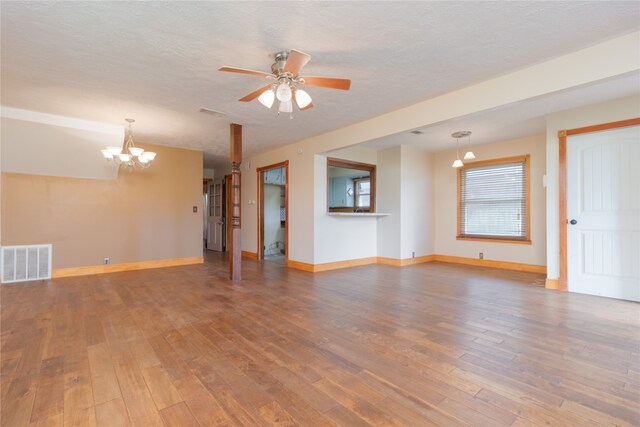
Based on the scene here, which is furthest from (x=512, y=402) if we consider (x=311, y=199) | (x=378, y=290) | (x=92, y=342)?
(x=311, y=199)

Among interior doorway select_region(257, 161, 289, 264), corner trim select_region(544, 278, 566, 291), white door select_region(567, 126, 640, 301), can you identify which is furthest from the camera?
interior doorway select_region(257, 161, 289, 264)

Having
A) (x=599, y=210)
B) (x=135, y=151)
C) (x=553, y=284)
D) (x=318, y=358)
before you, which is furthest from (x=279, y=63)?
(x=553, y=284)

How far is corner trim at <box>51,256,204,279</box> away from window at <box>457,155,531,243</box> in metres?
6.01

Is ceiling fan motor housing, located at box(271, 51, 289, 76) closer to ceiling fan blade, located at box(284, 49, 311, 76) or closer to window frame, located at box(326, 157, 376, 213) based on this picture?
ceiling fan blade, located at box(284, 49, 311, 76)

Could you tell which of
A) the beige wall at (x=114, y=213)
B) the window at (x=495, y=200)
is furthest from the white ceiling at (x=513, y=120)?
the beige wall at (x=114, y=213)

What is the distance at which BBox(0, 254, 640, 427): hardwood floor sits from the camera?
5.26 ft

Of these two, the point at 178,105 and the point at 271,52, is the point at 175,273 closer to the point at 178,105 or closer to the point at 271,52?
the point at 178,105

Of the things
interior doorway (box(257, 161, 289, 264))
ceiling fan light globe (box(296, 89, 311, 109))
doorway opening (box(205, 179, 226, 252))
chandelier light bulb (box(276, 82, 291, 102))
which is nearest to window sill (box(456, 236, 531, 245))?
interior doorway (box(257, 161, 289, 264))

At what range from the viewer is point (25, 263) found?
4742 mm

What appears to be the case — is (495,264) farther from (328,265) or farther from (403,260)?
(328,265)

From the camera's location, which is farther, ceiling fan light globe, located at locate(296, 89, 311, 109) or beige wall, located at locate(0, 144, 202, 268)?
beige wall, located at locate(0, 144, 202, 268)

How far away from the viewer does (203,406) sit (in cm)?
164

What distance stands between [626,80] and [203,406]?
4.86 metres

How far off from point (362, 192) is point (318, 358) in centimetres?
686
